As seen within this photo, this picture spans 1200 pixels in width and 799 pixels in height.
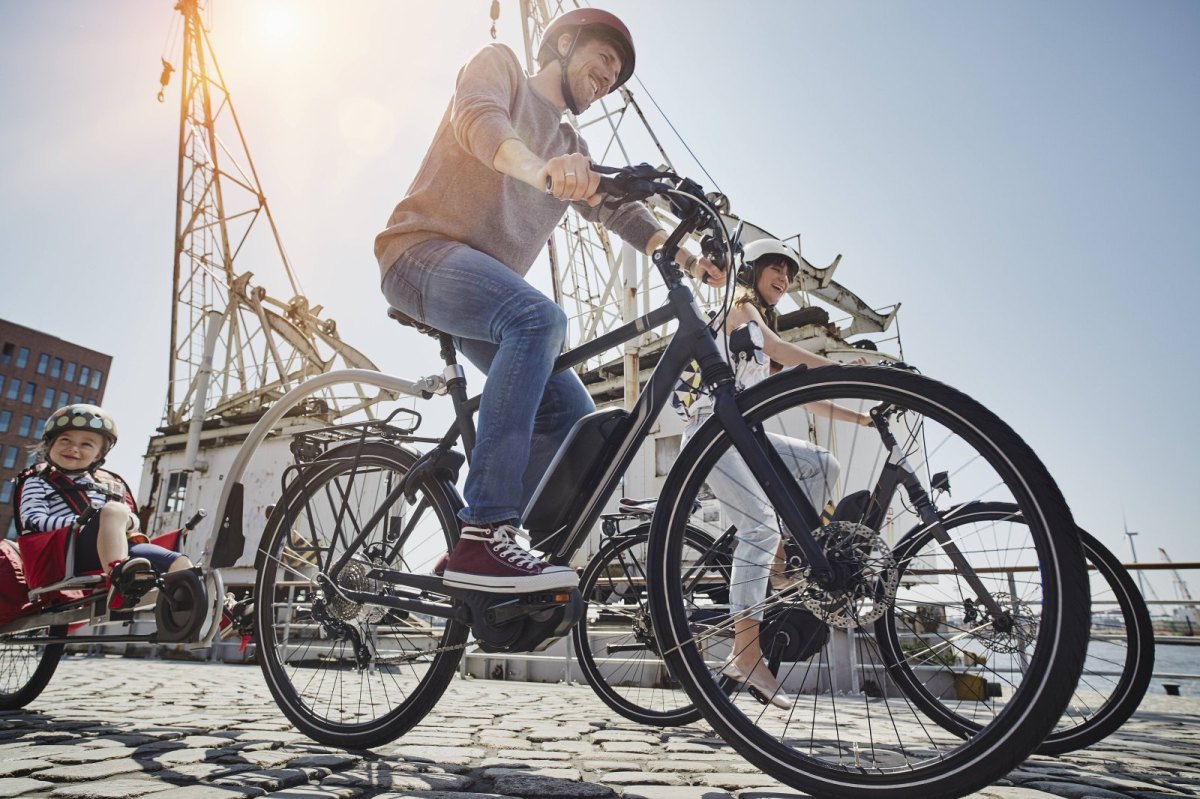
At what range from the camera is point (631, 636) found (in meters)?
3.23

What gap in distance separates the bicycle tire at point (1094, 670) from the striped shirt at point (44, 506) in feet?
10.8

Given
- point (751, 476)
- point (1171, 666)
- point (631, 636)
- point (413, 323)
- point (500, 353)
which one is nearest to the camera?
point (751, 476)

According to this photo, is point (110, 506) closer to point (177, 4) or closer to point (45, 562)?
point (45, 562)

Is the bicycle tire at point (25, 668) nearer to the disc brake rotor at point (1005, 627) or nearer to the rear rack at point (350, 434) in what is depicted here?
the rear rack at point (350, 434)

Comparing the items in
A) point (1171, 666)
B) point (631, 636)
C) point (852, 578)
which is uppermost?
point (852, 578)

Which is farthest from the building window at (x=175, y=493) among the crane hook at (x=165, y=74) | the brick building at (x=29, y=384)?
the brick building at (x=29, y=384)

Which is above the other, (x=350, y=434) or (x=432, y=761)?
(x=350, y=434)

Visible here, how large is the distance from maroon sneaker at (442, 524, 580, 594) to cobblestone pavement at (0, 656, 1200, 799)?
0.43 m

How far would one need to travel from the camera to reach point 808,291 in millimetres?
14461

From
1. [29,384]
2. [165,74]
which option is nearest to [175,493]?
[165,74]

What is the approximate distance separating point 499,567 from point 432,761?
0.57 meters

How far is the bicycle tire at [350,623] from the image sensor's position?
2010 mm

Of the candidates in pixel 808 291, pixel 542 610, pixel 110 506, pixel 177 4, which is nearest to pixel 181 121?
pixel 177 4

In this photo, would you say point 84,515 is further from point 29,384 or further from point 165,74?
point 29,384
